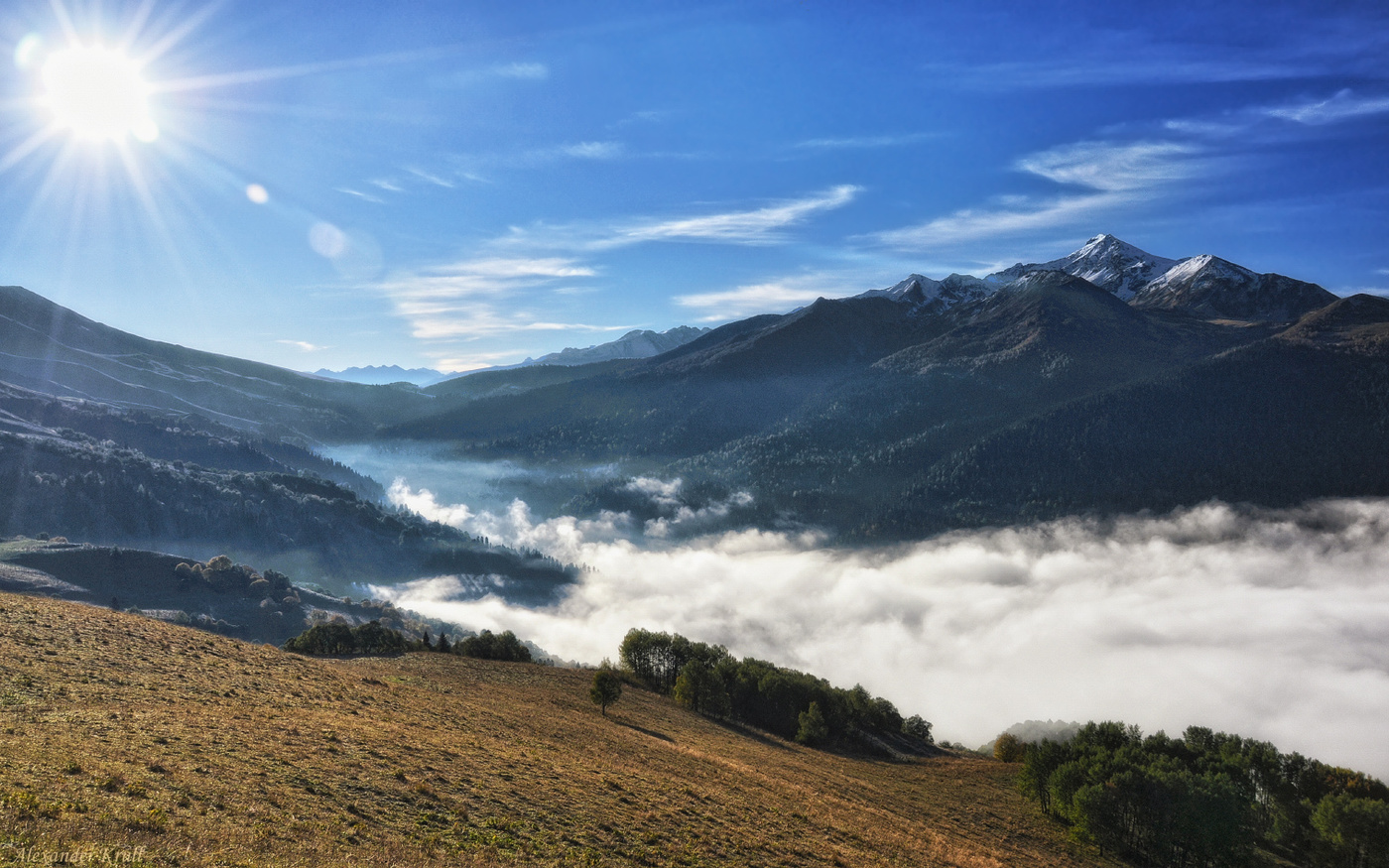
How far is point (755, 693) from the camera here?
115562 millimetres

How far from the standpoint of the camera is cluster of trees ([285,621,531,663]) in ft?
315

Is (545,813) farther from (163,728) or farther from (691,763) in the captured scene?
(691,763)

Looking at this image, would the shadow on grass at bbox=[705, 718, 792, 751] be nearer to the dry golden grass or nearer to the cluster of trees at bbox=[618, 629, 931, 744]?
the cluster of trees at bbox=[618, 629, 931, 744]

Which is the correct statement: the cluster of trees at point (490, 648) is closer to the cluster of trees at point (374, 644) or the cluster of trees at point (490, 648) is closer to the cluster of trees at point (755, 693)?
the cluster of trees at point (374, 644)

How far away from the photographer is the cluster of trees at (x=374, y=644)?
9594 cm

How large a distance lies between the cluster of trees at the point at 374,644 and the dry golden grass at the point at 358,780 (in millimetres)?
30640

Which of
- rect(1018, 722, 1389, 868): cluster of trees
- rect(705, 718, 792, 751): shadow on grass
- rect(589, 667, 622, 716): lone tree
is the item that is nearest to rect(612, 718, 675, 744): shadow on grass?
rect(589, 667, 622, 716): lone tree

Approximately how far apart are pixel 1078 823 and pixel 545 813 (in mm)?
71134

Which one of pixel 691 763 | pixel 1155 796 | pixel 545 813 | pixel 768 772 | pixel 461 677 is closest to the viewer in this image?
pixel 545 813

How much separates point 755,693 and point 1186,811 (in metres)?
66.1

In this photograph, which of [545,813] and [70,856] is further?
[545,813]

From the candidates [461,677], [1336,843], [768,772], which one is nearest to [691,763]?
[768,772]

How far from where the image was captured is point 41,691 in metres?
32.9

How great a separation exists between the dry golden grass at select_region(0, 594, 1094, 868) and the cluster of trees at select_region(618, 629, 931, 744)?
35.5 m
